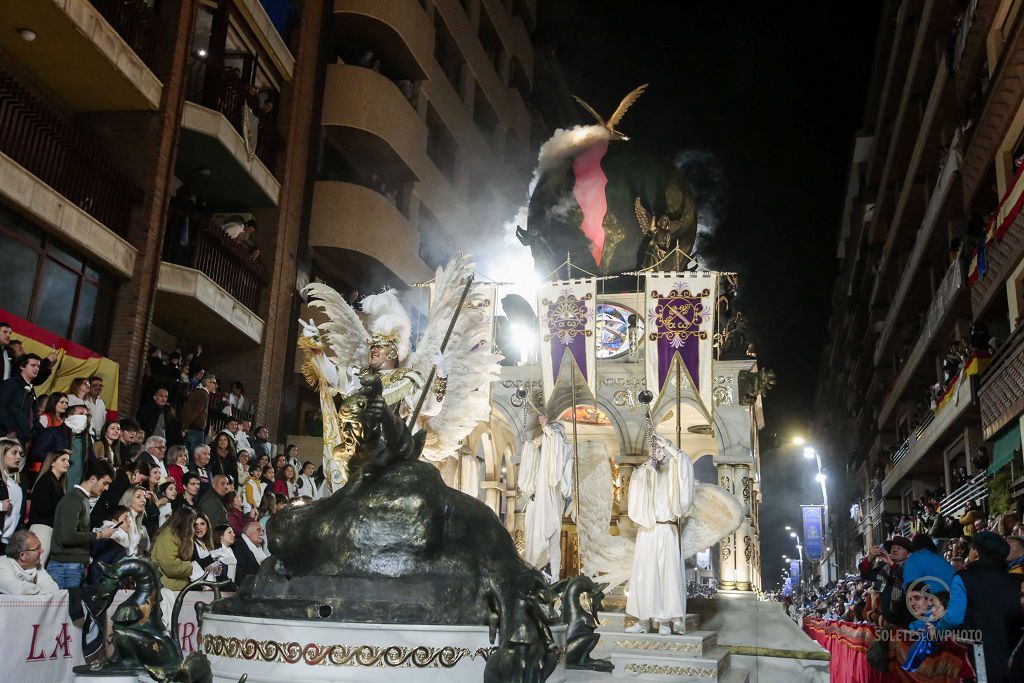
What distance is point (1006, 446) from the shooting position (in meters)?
16.1

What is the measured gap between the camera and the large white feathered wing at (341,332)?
7355 millimetres

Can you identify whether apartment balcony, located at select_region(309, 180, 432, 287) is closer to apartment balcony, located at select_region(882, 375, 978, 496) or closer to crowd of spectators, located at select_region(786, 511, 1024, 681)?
apartment balcony, located at select_region(882, 375, 978, 496)

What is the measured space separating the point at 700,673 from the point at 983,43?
1535 cm

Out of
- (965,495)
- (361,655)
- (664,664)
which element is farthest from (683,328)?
(361,655)

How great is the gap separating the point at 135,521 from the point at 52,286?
24.4 feet

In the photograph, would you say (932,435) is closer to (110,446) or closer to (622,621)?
(622,621)

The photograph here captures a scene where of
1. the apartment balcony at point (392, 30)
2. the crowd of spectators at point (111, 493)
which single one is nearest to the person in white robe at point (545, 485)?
the crowd of spectators at point (111, 493)

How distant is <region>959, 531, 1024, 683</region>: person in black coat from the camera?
659cm

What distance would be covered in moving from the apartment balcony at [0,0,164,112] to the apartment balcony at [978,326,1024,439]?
50.5 feet

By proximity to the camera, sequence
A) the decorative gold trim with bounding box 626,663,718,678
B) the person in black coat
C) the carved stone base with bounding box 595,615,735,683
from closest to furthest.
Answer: the person in black coat, the decorative gold trim with bounding box 626,663,718,678, the carved stone base with bounding box 595,615,735,683

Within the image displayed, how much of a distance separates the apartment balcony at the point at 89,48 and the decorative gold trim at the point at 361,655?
13190 millimetres

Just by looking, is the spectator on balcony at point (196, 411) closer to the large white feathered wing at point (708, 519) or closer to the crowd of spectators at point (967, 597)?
the large white feathered wing at point (708, 519)

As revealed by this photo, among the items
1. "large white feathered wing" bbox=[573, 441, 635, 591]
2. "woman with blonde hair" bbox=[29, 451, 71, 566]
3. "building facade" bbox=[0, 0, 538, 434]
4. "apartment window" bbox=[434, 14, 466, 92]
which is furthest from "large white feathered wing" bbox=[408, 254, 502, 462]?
"apartment window" bbox=[434, 14, 466, 92]

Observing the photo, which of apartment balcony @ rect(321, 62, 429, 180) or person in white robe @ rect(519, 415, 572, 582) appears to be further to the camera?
apartment balcony @ rect(321, 62, 429, 180)
